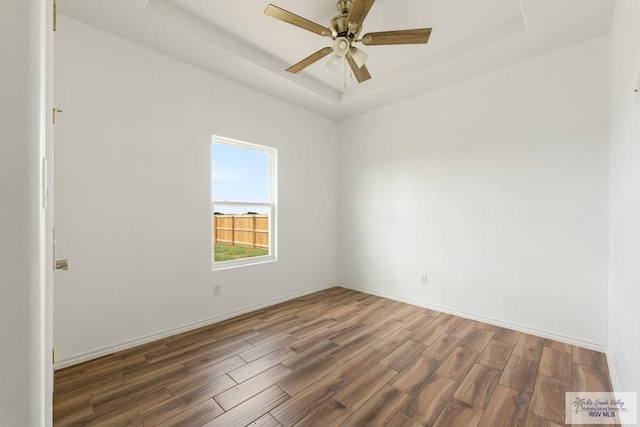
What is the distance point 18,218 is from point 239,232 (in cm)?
299

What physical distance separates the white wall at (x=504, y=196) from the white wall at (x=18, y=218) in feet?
11.3

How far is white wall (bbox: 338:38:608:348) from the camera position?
8.04 ft

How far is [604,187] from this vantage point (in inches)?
93.7

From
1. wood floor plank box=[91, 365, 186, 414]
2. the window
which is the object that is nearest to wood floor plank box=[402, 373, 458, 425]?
wood floor plank box=[91, 365, 186, 414]

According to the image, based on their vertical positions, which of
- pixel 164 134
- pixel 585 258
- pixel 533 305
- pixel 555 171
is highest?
pixel 164 134

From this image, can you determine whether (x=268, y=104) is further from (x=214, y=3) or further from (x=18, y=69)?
(x=18, y=69)

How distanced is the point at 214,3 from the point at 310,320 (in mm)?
3149

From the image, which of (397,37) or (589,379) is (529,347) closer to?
(589,379)

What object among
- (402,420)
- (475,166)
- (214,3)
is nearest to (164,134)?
(214,3)

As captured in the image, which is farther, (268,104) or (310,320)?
(268,104)

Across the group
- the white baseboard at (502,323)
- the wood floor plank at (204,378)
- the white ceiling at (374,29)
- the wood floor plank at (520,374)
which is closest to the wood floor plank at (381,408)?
the wood floor plank at (520,374)

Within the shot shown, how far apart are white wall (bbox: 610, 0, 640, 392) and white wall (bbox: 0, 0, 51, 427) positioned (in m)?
2.25

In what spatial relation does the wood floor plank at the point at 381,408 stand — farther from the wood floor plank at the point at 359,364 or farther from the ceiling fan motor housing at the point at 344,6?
the ceiling fan motor housing at the point at 344,6

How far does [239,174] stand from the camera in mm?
3410
